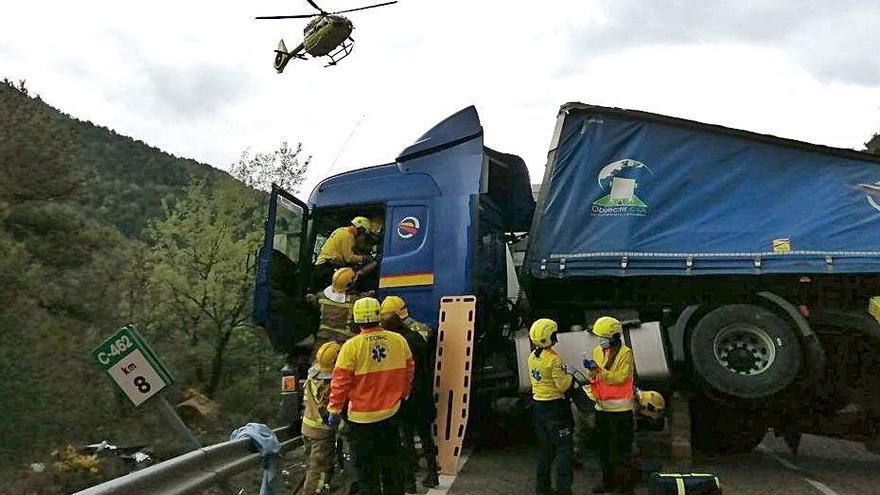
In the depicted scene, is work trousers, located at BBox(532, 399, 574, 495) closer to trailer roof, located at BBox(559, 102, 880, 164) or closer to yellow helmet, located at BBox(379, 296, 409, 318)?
yellow helmet, located at BBox(379, 296, 409, 318)

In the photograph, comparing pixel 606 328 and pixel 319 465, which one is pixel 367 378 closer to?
pixel 319 465

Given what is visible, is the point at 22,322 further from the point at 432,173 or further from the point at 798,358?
the point at 798,358

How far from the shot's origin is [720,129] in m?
7.09

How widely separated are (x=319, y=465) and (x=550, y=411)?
1960 millimetres

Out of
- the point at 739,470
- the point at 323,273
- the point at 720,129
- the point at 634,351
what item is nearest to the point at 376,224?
the point at 323,273

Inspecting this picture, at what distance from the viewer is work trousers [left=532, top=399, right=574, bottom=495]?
5.89m

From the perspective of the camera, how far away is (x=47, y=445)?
480 inches

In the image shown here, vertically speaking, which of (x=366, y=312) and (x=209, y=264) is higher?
(x=209, y=264)

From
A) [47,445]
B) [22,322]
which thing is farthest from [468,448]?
[22,322]

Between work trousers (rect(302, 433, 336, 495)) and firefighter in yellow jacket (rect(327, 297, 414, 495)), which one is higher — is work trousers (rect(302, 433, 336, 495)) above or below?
below

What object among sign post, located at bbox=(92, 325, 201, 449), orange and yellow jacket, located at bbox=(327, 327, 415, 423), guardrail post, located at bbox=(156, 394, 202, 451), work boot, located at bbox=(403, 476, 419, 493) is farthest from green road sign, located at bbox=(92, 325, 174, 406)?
work boot, located at bbox=(403, 476, 419, 493)

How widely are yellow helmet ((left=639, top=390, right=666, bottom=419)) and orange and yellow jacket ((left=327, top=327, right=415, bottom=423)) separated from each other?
8.05 feet

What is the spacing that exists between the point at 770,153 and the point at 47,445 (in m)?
11.7

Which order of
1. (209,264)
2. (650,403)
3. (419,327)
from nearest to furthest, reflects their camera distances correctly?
(650,403)
(419,327)
(209,264)
